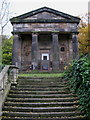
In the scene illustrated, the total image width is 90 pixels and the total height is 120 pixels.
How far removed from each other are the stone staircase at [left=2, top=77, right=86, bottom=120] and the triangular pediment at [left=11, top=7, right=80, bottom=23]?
11.3 m

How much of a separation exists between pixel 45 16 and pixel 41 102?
14178 mm

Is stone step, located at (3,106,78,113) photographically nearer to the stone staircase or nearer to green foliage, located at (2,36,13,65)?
the stone staircase

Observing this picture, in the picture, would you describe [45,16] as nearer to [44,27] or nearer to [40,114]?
[44,27]

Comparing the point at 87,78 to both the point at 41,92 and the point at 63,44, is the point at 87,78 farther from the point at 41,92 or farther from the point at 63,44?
the point at 63,44

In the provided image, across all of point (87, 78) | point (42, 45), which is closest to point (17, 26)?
point (42, 45)

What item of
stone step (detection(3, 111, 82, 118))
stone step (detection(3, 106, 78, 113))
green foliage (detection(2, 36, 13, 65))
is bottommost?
stone step (detection(3, 111, 82, 118))

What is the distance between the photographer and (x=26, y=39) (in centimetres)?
2094

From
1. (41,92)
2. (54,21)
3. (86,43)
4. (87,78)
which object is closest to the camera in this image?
(87,78)

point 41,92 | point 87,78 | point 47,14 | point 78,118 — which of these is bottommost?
point 78,118

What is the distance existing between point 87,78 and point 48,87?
9.68 feet

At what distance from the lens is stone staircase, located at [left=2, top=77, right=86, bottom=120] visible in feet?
19.2

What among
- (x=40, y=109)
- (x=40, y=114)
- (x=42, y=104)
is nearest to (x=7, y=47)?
(x=42, y=104)

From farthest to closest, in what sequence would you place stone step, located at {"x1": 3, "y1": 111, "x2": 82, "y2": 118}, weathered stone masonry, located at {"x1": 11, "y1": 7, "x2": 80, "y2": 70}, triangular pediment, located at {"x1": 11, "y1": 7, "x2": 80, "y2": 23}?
triangular pediment, located at {"x1": 11, "y1": 7, "x2": 80, "y2": 23}
weathered stone masonry, located at {"x1": 11, "y1": 7, "x2": 80, "y2": 70}
stone step, located at {"x1": 3, "y1": 111, "x2": 82, "y2": 118}

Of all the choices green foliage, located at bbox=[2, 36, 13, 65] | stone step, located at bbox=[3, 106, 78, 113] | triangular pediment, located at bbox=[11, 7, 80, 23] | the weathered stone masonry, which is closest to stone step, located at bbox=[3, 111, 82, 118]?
stone step, located at bbox=[3, 106, 78, 113]
